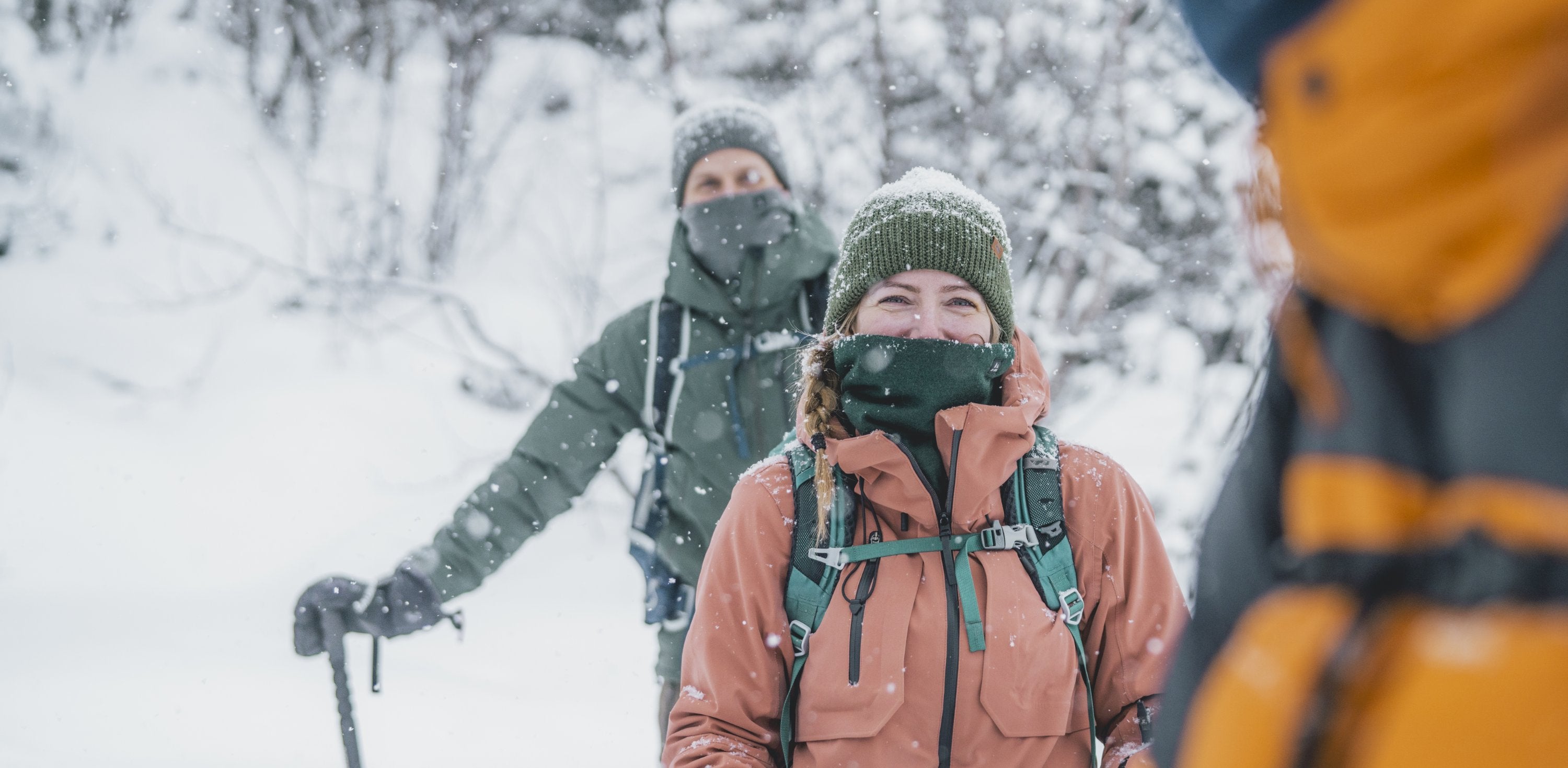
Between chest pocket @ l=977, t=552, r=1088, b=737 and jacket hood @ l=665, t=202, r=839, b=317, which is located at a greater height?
jacket hood @ l=665, t=202, r=839, b=317

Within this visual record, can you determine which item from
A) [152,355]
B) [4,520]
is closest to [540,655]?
[4,520]

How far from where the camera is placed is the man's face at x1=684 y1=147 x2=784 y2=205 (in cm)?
364

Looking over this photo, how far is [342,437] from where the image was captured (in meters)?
10.4

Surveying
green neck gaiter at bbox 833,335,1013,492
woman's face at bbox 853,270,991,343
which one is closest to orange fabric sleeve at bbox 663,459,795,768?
green neck gaiter at bbox 833,335,1013,492

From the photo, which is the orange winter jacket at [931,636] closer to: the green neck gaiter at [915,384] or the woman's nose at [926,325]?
the green neck gaiter at [915,384]

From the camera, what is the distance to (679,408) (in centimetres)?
324

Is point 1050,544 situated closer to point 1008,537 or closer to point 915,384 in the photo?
point 1008,537

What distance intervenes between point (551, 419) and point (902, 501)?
179cm

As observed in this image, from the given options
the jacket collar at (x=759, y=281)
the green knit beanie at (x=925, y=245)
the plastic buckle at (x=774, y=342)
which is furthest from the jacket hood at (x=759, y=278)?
the green knit beanie at (x=925, y=245)

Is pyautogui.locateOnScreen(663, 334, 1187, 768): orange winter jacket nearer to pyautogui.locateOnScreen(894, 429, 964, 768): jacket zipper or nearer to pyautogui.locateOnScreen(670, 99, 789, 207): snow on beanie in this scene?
pyautogui.locateOnScreen(894, 429, 964, 768): jacket zipper

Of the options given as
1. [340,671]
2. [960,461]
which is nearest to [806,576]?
[960,461]

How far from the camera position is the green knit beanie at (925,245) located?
7.38ft

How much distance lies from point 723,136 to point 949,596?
2410 mm

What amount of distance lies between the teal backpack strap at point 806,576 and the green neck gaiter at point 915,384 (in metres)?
0.16
